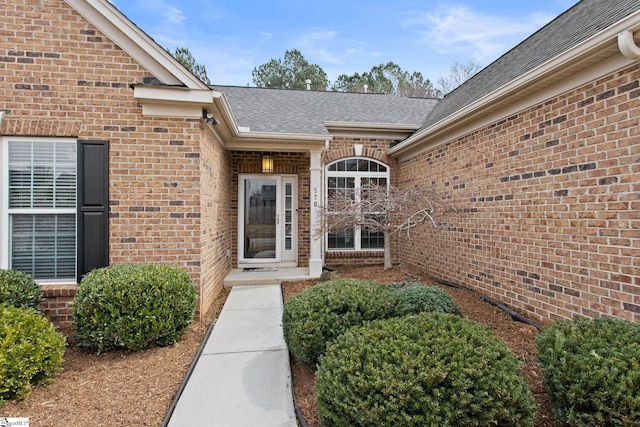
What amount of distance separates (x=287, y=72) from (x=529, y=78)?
2428cm

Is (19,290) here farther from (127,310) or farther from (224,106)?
(224,106)

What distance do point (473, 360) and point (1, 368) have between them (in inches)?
134

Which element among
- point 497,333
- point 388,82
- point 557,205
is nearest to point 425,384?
point 497,333

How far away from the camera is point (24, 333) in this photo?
2.84 metres

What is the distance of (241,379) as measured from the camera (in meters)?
3.09

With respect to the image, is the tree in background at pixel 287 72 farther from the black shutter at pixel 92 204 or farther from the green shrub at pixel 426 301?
the green shrub at pixel 426 301

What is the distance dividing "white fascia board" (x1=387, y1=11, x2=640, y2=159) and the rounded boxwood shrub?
3.07 metres

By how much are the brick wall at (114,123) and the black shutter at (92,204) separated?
0.09 metres

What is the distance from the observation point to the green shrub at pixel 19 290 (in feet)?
12.1

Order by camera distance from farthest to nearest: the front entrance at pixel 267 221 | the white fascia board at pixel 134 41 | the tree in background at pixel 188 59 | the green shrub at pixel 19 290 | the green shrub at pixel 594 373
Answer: the tree in background at pixel 188 59, the front entrance at pixel 267 221, the white fascia board at pixel 134 41, the green shrub at pixel 19 290, the green shrub at pixel 594 373

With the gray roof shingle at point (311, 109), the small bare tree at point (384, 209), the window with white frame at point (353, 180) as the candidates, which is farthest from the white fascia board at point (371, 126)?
the small bare tree at point (384, 209)

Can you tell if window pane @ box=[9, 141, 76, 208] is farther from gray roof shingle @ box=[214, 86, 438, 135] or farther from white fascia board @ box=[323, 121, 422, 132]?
white fascia board @ box=[323, 121, 422, 132]

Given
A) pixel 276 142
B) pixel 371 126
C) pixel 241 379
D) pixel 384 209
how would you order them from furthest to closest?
pixel 371 126 → pixel 276 142 → pixel 384 209 → pixel 241 379

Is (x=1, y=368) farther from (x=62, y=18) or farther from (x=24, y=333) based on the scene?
(x=62, y=18)
